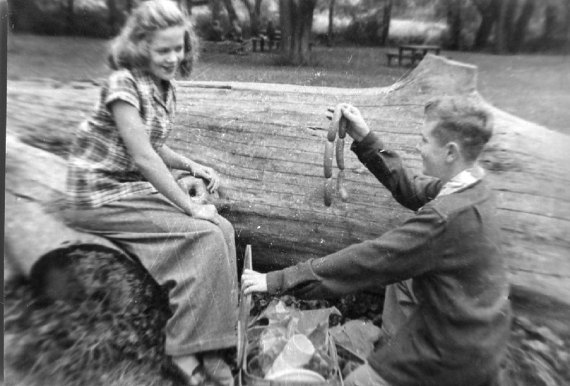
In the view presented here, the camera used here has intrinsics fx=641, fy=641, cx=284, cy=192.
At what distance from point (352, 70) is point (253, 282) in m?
0.83

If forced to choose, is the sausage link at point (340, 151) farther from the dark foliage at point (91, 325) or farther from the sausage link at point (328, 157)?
the dark foliage at point (91, 325)

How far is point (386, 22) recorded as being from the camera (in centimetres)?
225

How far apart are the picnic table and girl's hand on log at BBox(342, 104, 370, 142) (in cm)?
22

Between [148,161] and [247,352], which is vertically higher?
[148,161]

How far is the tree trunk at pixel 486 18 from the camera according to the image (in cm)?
220

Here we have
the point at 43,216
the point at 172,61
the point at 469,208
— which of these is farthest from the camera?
the point at 43,216

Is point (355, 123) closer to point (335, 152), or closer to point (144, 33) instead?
point (335, 152)

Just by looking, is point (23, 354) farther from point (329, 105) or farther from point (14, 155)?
point (329, 105)

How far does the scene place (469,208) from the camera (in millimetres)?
2102

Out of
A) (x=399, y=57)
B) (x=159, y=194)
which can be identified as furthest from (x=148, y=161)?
(x=399, y=57)

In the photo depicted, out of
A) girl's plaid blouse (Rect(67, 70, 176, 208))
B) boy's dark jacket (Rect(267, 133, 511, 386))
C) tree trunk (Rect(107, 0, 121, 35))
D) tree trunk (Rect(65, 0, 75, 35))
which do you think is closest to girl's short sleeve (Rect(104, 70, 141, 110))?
girl's plaid blouse (Rect(67, 70, 176, 208))

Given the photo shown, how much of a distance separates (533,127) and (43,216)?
1874 mm

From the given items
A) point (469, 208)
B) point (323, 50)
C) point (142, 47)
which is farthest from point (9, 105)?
point (469, 208)

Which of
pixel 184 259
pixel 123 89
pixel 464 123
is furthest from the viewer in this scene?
pixel 184 259
